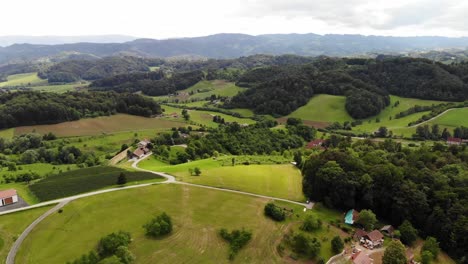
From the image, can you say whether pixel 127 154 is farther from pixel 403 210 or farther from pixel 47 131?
pixel 403 210

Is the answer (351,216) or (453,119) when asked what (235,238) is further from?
(453,119)

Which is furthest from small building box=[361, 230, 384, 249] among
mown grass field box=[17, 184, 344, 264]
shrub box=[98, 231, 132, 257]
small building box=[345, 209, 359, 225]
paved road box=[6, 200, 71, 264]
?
paved road box=[6, 200, 71, 264]

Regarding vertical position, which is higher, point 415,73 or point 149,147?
point 415,73

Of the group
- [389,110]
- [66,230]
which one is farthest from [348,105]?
[66,230]

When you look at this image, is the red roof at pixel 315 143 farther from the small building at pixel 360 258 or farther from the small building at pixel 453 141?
the small building at pixel 360 258

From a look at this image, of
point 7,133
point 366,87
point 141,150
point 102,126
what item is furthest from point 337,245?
point 366,87

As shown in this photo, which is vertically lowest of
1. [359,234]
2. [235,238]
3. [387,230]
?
[387,230]
